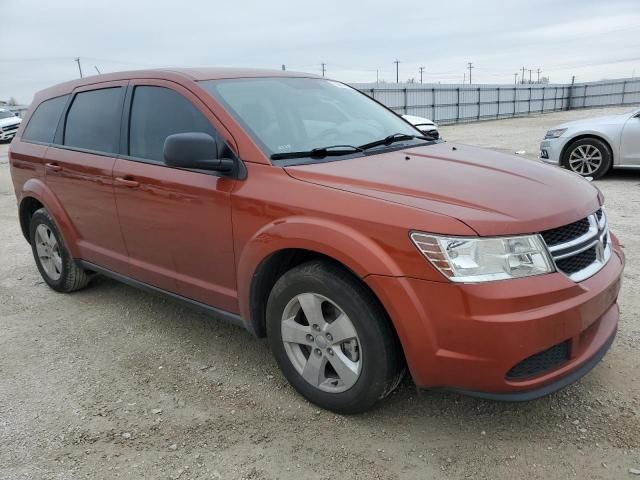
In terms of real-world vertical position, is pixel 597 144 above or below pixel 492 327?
below

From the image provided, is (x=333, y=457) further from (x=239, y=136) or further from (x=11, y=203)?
(x=11, y=203)

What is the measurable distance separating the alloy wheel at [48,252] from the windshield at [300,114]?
235 centimetres

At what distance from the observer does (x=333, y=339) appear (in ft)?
8.36

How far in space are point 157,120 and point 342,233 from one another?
1.71 meters

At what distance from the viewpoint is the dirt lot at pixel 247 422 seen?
7.76 feet

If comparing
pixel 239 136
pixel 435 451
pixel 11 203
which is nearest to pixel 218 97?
pixel 239 136

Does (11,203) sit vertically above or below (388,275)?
below

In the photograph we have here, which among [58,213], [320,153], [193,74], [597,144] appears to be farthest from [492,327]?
[597,144]

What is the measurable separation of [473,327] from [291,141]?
149 cm

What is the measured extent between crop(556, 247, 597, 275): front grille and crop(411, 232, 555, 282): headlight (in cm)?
19

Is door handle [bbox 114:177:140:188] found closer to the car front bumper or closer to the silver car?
the car front bumper

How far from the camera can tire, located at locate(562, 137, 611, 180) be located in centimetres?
853

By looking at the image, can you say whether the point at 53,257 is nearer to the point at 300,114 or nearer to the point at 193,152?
the point at 193,152

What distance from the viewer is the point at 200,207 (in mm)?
2980
